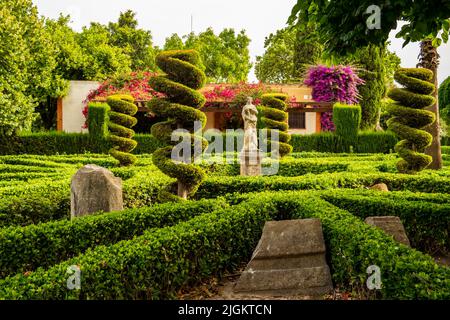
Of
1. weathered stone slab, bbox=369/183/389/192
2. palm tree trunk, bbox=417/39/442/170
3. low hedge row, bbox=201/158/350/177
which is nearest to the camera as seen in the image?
weathered stone slab, bbox=369/183/389/192

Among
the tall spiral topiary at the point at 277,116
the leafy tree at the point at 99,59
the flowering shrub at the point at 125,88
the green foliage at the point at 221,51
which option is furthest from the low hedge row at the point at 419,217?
the green foliage at the point at 221,51

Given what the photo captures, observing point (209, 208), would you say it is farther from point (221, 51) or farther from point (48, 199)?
point (221, 51)

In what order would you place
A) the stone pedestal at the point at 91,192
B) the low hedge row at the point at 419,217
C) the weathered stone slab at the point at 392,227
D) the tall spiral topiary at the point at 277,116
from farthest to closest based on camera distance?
the tall spiral topiary at the point at 277,116, the stone pedestal at the point at 91,192, the low hedge row at the point at 419,217, the weathered stone slab at the point at 392,227

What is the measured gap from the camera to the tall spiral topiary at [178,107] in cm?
905

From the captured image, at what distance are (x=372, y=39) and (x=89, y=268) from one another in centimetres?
418

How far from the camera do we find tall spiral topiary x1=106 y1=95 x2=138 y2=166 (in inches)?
563

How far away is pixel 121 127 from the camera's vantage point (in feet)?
46.9

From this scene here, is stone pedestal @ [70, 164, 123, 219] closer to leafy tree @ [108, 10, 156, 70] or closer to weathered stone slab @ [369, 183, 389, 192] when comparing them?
weathered stone slab @ [369, 183, 389, 192]

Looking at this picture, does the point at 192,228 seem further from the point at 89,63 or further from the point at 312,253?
the point at 89,63

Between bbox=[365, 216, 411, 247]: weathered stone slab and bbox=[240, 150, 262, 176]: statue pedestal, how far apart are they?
7.81 meters

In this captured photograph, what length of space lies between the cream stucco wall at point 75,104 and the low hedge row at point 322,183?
2010cm

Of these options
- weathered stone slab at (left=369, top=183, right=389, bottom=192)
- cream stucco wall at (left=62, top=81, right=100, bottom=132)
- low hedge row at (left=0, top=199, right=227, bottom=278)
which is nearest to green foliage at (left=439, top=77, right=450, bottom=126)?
cream stucco wall at (left=62, top=81, right=100, bottom=132)

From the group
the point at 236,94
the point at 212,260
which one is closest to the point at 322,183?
the point at 212,260

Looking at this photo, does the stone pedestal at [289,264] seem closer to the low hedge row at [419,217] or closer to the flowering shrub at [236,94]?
the low hedge row at [419,217]
